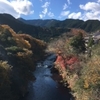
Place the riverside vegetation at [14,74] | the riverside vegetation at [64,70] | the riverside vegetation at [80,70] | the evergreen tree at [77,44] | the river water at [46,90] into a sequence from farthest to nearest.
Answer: the evergreen tree at [77,44] < the river water at [46,90] < the riverside vegetation at [14,74] < the riverside vegetation at [64,70] < the riverside vegetation at [80,70]

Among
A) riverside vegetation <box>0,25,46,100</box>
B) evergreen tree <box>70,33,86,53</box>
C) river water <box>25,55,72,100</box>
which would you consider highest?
evergreen tree <box>70,33,86,53</box>

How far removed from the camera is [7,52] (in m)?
66.0

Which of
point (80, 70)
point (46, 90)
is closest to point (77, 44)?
point (80, 70)

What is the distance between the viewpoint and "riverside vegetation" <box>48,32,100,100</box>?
43438 mm

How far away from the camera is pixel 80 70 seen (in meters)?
64.0

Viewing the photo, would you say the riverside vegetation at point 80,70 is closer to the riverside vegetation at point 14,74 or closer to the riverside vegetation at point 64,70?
the riverside vegetation at point 64,70

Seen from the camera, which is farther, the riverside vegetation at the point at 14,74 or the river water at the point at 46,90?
the river water at the point at 46,90

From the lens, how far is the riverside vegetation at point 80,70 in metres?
43.4

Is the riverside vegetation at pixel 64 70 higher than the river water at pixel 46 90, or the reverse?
the riverside vegetation at pixel 64 70

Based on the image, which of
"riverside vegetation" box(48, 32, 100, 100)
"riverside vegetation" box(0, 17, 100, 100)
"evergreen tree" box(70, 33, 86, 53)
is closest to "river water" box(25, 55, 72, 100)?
"riverside vegetation" box(0, 17, 100, 100)

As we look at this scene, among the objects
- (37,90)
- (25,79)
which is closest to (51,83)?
(37,90)

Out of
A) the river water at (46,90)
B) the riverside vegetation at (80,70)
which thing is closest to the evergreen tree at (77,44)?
the riverside vegetation at (80,70)

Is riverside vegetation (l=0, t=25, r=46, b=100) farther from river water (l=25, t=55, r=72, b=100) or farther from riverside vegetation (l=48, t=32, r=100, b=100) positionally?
riverside vegetation (l=48, t=32, r=100, b=100)

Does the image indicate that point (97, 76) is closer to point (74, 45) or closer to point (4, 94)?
point (4, 94)
